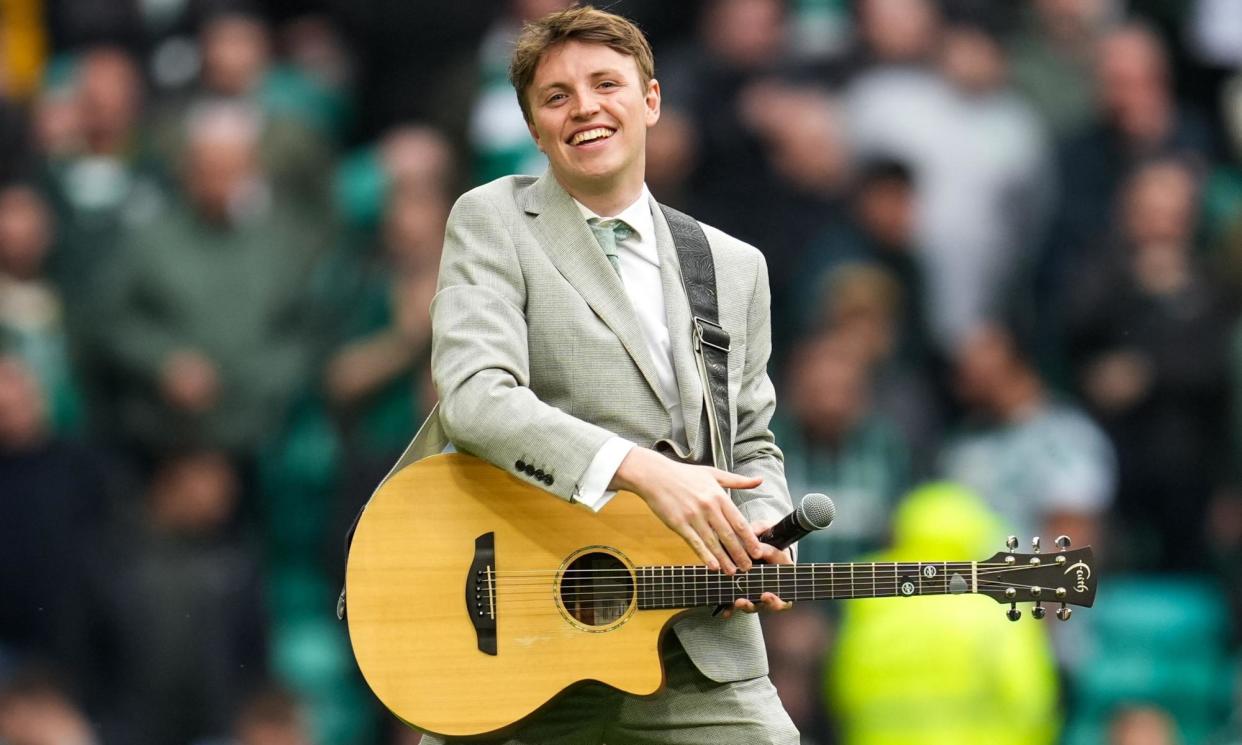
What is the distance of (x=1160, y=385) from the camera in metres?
7.64

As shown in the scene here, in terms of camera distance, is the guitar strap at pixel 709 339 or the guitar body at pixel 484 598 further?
the guitar strap at pixel 709 339

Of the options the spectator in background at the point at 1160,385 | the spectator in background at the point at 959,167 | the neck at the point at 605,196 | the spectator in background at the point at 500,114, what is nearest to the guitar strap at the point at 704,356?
the neck at the point at 605,196

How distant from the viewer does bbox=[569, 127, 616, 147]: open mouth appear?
367cm

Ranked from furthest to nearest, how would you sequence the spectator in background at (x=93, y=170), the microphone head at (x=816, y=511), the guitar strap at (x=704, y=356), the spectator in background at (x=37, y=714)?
the spectator in background at (x=93, y=170)
the spectator in background at (x=37, y=714)
the guitar strap at (x=704, y=356)
the microphone head at (x=816, y=511)

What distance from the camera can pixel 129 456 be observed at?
745 cm

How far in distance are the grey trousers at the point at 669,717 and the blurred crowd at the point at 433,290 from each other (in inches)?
129

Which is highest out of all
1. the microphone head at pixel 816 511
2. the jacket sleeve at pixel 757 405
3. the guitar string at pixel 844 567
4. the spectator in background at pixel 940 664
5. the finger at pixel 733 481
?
the jacket sleeve at pixel 757 405

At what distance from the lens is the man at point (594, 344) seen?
3.46 meters

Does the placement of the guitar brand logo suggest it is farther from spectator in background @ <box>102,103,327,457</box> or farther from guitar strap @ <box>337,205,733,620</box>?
spectator in background @ <box>102,103,327,457</box>

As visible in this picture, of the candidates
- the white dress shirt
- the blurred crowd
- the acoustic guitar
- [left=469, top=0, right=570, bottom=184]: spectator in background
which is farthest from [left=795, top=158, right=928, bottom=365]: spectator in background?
the acoustic guitar

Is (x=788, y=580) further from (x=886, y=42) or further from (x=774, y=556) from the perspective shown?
(x=886, y=42)

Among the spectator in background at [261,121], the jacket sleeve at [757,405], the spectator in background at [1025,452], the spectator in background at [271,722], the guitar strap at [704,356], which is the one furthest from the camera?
the spectator in background at [261,121]

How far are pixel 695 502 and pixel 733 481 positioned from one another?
0.11 meters

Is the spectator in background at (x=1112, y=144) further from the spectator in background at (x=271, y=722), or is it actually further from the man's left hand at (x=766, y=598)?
the man's left hand at (x=766, y=598)
